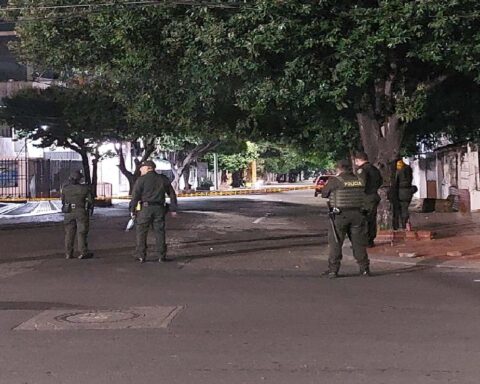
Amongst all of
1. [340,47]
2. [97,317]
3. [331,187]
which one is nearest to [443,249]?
[331,187]

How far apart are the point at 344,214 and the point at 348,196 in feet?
0.89

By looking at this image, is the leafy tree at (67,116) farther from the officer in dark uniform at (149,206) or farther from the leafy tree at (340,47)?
the officer in dark uniform at (149,206)

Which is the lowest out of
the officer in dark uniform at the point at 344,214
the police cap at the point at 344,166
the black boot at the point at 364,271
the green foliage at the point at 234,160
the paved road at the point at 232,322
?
the paved road at the point at 232,322

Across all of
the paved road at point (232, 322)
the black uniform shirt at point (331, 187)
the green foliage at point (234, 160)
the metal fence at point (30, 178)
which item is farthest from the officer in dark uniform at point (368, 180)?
the green foliage at point (234, 160)

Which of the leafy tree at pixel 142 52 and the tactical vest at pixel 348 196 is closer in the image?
the tactical vest at pixel 348 196

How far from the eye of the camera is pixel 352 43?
11.9m

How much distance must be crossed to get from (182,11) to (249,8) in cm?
220

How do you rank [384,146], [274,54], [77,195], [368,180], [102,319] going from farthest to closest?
[384,146]
[274,54]
[77,195]
[368,180]
[102,319]

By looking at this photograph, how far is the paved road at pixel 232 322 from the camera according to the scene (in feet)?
17.8

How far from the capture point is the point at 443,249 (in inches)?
525

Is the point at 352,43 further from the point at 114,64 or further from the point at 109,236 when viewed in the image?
the point at 109,236

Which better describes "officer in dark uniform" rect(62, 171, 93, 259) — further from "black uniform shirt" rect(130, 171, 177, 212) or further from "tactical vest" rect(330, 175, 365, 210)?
"tactical vest" rect(330, 175, 365, 210)

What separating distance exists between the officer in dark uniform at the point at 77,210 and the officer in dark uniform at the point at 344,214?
486 centimetres

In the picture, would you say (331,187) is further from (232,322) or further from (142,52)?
(142,52)
